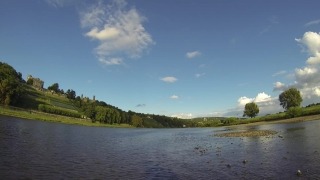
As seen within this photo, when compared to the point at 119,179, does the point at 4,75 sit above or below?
above

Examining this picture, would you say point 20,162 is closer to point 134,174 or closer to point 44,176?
point 44,176

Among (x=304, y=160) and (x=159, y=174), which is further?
(x=304, y=160)

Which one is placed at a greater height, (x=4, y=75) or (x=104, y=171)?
(x=4, y=75)

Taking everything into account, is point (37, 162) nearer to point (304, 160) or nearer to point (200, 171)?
point (200, 171)

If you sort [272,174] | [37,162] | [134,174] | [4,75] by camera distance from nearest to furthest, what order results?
[272,174] → [134,174] → [37,162] → [4,75]

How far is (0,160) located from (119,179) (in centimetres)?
1548

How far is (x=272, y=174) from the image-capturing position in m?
33.4

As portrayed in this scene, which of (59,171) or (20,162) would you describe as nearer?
(59,171)

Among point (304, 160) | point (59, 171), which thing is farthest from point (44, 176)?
point (304, 160)

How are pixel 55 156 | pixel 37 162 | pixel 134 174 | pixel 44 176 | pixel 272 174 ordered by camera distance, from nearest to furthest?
pixel 44 176 → pixel 272 174 → pixel 134 174 → pixel 37 162 → pixel 55 156

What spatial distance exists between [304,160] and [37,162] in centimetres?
3517

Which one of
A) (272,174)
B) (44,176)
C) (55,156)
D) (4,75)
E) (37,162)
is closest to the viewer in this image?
(44,176)

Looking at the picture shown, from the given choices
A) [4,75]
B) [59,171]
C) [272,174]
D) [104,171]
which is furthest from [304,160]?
[4,75]

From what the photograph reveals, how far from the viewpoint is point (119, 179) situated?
107 ft
